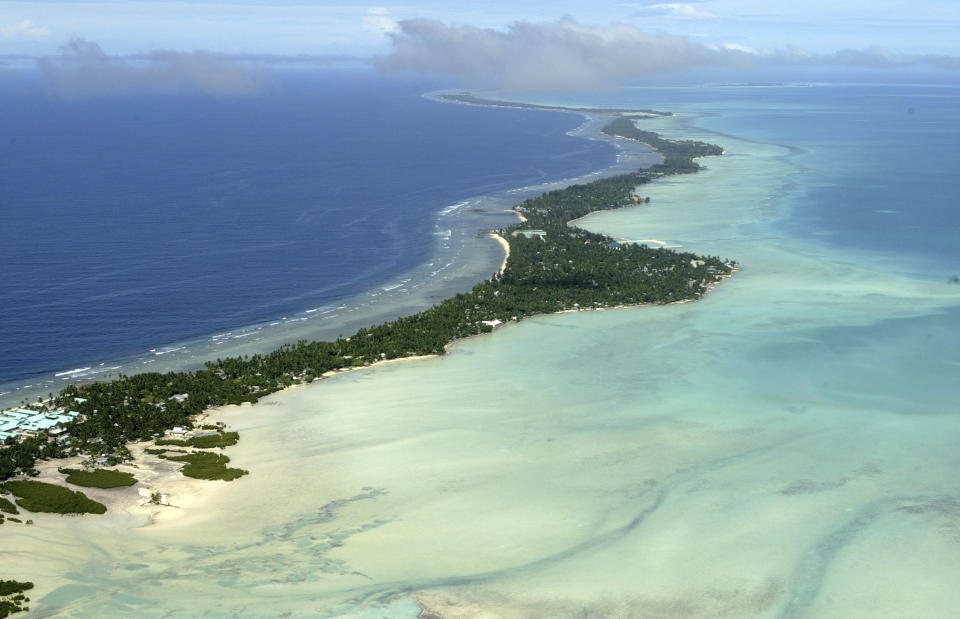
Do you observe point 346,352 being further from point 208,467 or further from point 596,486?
point 596,486

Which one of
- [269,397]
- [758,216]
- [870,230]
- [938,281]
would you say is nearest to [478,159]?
[758,216]

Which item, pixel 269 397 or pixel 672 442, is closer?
pixel 672 442

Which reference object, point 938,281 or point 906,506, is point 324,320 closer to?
point 906,506

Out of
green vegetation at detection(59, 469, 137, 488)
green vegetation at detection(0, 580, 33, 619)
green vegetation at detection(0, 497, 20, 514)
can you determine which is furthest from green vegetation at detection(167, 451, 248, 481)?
green vegetation at detection(0, 580, 33, 619)

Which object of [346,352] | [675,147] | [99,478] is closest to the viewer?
[99,478]

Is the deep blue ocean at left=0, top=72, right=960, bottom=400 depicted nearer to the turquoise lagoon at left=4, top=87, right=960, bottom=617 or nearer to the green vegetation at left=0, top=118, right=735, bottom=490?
the green vegetation at left=0, top=118, right=735, bottom=490

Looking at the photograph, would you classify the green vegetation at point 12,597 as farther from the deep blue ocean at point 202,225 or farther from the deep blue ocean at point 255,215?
the deep blue ocean at point 202,225

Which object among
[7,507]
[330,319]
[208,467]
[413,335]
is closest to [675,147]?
[330,319]
